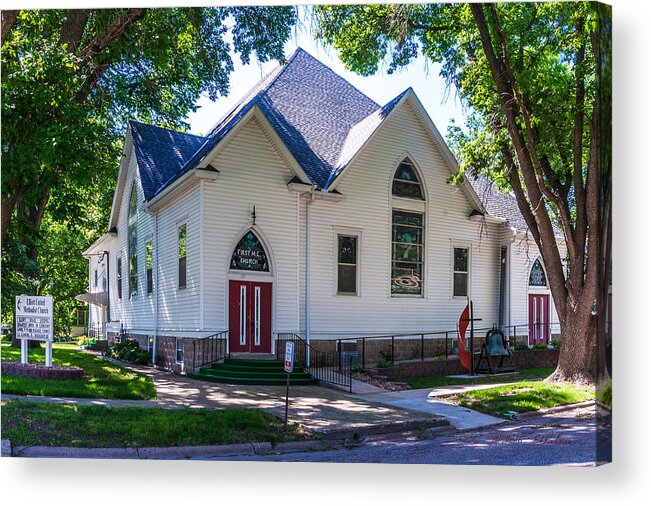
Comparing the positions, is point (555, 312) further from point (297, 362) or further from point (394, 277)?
point (297, 362)

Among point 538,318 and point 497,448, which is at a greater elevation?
point 538,318

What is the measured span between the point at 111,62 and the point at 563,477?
7.91 metres

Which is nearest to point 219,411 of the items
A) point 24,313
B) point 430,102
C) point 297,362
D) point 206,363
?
point 206,363

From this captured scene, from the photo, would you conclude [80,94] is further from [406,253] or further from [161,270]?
[406,253]

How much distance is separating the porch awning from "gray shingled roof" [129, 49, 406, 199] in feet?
5.57

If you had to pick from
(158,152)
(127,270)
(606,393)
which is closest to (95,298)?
(127,270)

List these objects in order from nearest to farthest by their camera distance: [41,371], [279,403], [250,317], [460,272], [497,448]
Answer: [497,448], [279,403], [41,371], [250,317], [460,272]

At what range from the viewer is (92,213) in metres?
9.98

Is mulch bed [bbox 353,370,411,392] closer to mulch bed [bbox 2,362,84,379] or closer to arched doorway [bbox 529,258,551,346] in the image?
arched doorway [bbox 529,258,551,346]

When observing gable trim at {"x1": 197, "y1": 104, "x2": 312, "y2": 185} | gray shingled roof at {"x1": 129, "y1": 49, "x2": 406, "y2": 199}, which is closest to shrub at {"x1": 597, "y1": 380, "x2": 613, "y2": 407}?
gray shingled roof at {"x1": 129, "y1": 49, "x2": 406, "y2": 199}

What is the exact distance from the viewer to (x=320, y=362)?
9.23m

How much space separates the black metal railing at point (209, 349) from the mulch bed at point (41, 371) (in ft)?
4.81

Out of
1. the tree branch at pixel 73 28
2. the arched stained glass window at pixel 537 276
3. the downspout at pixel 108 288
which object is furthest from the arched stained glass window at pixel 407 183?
the tree branch at pixel 73 28

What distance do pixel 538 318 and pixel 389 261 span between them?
7.94ft
